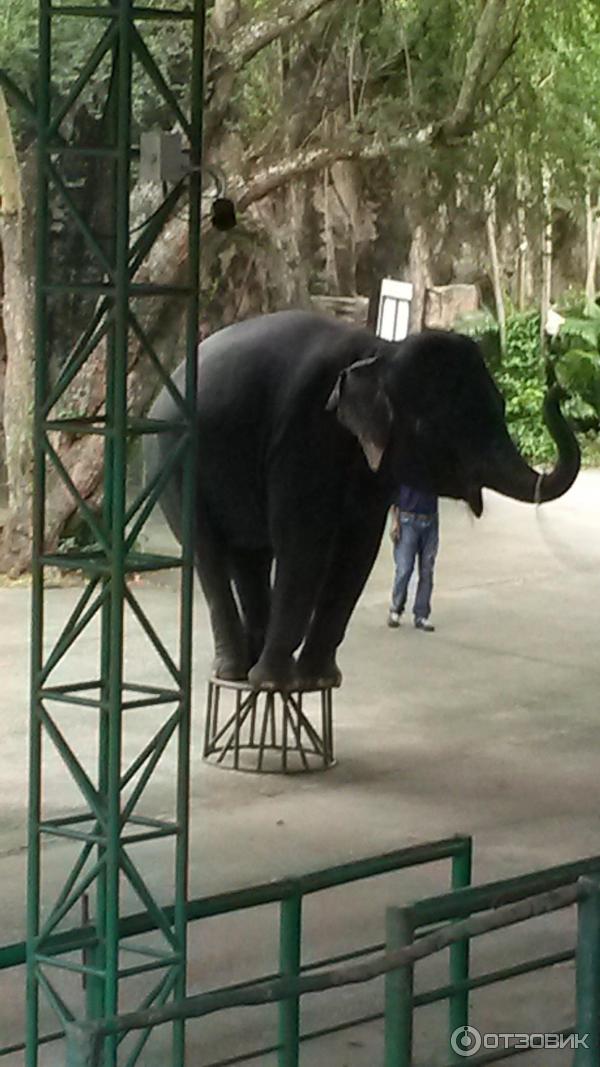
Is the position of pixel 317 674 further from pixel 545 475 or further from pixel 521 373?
pixel 521 373

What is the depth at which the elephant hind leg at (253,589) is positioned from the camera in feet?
30.5

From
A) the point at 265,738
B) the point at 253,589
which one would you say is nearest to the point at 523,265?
the point at 253,589

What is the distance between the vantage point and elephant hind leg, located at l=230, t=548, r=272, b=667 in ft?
30.5

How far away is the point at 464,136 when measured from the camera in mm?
13172

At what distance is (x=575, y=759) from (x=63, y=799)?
2422 mm

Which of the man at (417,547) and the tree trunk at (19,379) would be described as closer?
the man at (417,547)

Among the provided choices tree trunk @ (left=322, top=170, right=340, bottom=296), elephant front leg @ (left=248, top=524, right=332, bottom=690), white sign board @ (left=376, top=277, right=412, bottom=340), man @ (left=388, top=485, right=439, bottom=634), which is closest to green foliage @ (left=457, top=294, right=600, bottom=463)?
tree trunk @ (left=322, top=170, right=340, bottom=296)

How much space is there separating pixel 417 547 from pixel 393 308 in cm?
144

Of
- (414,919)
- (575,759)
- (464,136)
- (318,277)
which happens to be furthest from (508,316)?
(414,919)

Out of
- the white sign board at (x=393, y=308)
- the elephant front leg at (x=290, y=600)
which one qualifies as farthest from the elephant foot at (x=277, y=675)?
the white sign board at (x=393, y=308)

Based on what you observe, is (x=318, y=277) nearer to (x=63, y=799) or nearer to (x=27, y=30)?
(x=27, y=30)

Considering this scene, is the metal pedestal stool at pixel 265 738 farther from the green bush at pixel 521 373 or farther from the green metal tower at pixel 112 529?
the green bush at pixel 521 373

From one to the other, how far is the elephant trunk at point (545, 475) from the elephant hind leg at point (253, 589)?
134 centimetres

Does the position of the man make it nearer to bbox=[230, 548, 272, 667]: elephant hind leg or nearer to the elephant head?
bbox=[230, 548, 272, 667]: elephant hind leg
